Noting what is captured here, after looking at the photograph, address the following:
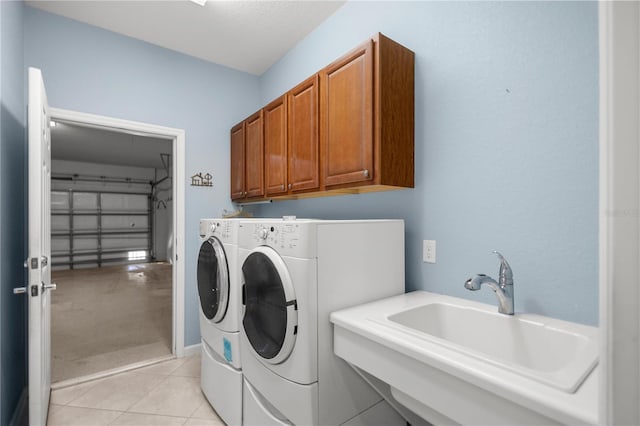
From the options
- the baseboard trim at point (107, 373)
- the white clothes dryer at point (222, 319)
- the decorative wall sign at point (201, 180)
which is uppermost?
the decorative wall sign at point (201, 180)

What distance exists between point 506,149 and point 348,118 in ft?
2.62

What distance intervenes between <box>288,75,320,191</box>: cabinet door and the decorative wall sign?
1167 mm

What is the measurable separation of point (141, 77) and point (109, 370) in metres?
2.49

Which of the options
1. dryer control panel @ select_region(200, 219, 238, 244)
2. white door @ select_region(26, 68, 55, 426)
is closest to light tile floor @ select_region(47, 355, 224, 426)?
white door @ select_region(26, 68, 55, 426)

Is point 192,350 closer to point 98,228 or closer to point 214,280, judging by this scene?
point 214,280

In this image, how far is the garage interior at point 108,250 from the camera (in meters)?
2.95

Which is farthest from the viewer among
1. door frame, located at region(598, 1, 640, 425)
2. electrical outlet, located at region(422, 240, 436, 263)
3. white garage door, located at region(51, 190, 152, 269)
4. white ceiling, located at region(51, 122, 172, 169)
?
white garage door, located at region(51, 190, 152, 269)

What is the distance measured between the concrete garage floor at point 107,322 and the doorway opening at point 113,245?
0.01 m

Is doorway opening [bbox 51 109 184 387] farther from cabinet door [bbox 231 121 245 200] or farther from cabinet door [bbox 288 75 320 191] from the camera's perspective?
cabinet door [bbox 288 75 320 191]

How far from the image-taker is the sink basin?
2.64ft

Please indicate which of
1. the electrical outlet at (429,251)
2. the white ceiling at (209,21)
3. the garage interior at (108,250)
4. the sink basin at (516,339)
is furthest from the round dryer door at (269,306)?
the white ceiling at (209,21)

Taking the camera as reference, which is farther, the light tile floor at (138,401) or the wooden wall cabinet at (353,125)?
→ the light tile floor at (138,401)

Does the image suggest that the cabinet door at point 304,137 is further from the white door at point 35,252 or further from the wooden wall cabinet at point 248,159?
the white door at point 35,252

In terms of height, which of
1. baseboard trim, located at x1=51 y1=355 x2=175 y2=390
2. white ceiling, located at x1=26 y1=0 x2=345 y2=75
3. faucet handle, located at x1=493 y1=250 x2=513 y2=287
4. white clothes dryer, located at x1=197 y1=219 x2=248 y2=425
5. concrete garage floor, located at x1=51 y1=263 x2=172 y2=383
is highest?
white ceiling, located at x1=26 y1=0 x2=345 y2=75
